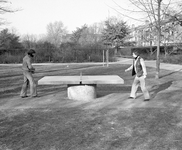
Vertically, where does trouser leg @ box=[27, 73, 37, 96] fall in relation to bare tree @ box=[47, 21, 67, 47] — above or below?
below

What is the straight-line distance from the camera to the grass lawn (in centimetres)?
373

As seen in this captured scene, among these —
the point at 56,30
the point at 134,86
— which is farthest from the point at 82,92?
the point at 56,30

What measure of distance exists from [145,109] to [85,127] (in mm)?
2089

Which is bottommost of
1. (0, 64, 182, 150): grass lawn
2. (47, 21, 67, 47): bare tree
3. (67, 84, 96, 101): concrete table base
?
(0, 64, 182, 150): grass lawn

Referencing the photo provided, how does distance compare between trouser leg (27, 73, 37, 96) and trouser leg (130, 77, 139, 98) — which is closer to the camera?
trouser leg (130, 77, 139, 98)

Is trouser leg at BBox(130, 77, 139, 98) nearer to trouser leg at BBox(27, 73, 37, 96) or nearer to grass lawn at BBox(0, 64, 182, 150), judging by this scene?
grass lawn at BBox(0, 64, 182, 150)

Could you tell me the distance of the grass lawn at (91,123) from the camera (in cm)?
373

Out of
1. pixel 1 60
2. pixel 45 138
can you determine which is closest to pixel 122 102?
pixel 45 138

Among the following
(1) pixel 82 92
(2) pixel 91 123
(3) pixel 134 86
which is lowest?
(2) pixel 91 123

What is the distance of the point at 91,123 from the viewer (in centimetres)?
482

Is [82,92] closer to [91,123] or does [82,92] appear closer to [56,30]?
[91,123]

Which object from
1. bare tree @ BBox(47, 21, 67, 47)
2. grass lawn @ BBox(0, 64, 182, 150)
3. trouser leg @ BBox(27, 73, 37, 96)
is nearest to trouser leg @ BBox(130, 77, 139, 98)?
grass lawn @ BBox(0, 64, 182, 150)

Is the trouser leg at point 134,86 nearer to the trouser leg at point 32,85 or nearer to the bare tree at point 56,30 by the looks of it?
the trouser leg at point 32,85

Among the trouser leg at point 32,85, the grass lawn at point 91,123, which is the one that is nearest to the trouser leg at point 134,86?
the grass lawn at point 91,123
